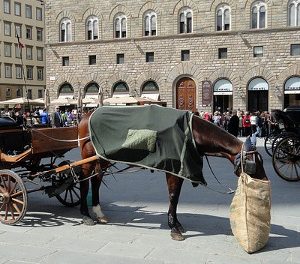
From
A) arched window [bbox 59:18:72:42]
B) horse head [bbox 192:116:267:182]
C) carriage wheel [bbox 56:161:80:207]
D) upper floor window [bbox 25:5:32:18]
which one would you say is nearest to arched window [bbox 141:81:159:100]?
arched window [bbox 59:18:72:42]

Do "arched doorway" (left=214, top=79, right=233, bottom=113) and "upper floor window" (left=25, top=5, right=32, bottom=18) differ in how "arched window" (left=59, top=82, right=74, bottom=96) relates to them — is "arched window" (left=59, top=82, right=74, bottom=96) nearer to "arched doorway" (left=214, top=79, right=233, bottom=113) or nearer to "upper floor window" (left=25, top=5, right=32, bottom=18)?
"arched doorway" (left=214, top=79, right=233, bottom=113)

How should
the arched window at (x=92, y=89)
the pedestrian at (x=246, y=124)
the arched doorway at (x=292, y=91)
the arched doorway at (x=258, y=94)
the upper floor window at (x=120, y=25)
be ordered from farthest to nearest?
the arched window at (x=92, y=89)
the upper floor window at (x=120, y=25)
the arched doorway at (x=258, y=94)
the arched doorway at (x=292, y=91)
the pedestrian at (x=246, y=124)

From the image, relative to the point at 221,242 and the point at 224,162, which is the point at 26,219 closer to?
the point at 221,242

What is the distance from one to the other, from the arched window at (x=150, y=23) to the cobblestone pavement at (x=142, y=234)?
29462 mm

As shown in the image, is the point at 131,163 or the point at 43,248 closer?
the point at 43,248

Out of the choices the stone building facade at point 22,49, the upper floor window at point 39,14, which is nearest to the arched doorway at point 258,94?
the stone building facade at point 22,49

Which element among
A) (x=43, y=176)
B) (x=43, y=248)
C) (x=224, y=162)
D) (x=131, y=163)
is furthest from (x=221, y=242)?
(x=224, y=162)

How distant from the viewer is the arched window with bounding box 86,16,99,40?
38.5 metres

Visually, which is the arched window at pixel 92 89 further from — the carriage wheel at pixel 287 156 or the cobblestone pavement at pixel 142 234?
the cobblestone pavement at pixel 142 234

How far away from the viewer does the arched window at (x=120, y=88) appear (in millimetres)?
37656

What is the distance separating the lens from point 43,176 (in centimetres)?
661

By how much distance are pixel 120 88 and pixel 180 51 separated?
5.89 m

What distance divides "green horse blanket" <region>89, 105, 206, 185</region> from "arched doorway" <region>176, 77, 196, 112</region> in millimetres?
29815

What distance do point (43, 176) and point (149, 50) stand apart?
30.7 m
